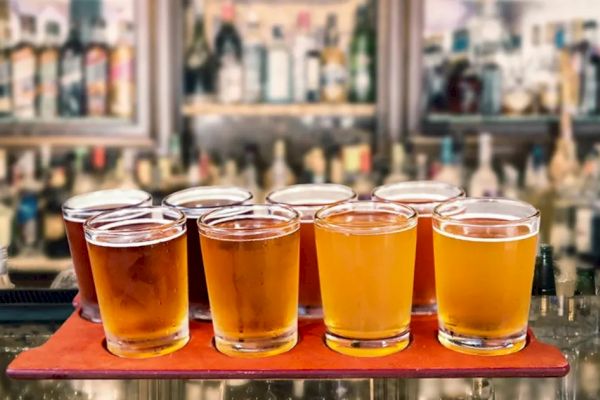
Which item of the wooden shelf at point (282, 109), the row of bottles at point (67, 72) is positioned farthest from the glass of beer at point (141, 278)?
the row of bottles at point (67, 72)

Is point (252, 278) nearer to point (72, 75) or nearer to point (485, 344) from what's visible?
point (485, 344)

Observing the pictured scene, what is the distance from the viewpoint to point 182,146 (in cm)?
288

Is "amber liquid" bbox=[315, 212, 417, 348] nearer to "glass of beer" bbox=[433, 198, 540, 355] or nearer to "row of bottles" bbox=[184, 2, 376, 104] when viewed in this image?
"glass of beer" bbox=[433, 198, 540, 355]

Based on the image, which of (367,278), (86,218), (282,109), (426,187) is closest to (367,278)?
(367,278)

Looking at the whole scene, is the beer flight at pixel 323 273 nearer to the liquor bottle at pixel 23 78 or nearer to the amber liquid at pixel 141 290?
the amber liquid at pixel 141 290

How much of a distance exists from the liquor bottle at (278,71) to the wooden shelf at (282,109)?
0.26ft

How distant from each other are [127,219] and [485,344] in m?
0.39

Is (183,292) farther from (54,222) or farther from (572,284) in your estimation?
(54,222)

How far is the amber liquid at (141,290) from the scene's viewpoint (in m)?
0.84

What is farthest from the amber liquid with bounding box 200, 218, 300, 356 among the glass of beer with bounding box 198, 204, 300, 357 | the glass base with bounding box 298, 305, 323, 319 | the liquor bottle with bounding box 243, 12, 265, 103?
the liquor bottle with bounding box 243, 12, 265, 103

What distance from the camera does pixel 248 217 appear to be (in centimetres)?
90

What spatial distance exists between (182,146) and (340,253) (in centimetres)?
209

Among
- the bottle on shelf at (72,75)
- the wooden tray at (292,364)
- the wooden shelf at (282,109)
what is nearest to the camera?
the wooden tray at (292,364)

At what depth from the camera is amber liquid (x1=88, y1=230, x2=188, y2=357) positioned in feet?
2.77
